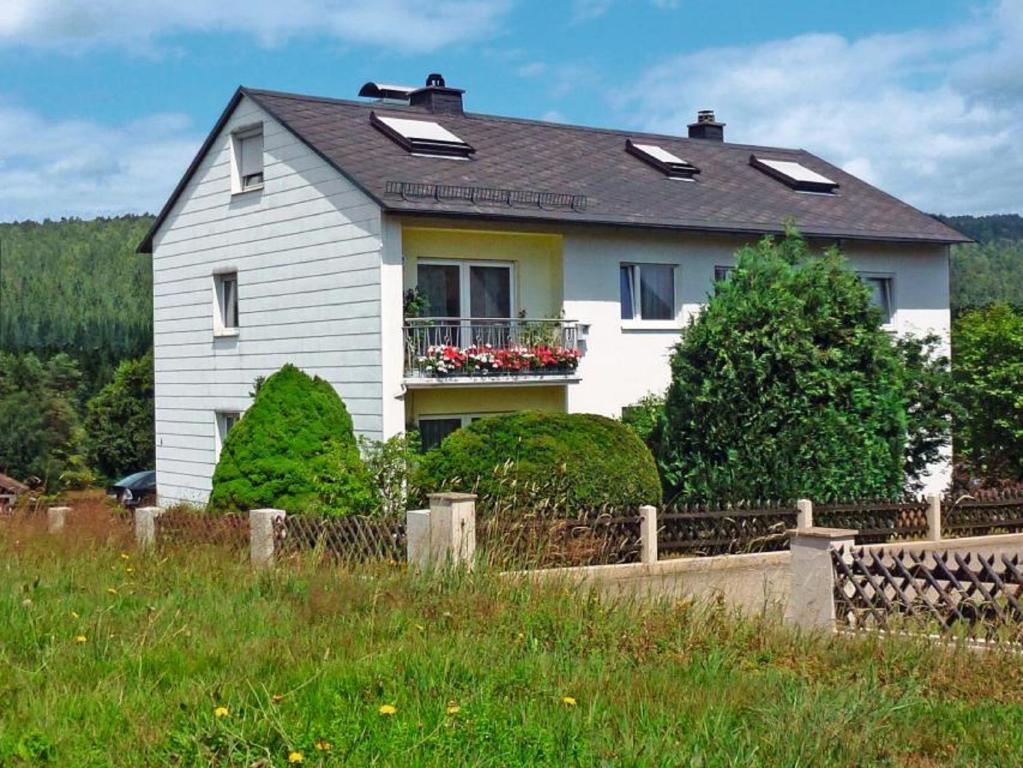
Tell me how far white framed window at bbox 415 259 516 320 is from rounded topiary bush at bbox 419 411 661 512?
5.66 metres

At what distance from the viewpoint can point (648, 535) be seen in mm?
15438

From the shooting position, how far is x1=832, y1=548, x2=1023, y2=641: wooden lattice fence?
9.26 m

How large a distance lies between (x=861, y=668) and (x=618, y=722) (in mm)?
2286

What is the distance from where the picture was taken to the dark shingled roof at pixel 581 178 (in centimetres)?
2222

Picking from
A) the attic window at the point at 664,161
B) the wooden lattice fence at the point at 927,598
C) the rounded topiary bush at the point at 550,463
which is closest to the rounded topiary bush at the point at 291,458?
the rounded topiary bush at the point at 550,463

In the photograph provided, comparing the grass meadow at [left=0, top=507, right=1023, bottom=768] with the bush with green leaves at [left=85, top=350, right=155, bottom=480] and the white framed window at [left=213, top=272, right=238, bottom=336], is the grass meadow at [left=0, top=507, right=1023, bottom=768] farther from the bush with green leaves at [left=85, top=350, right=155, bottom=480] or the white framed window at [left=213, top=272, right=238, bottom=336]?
the bush with green leaves at [left=85, top=350, right=155, bottom=480]

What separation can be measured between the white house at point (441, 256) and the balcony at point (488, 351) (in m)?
0.04

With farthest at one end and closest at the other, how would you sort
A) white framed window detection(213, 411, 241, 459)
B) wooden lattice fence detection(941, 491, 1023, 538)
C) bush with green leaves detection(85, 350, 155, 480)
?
bush with green leaves detection(85, 350, 155, 480)
white framed window detection(213, 411, 241, 459)
wooden lattice fence detection(941, 491, 1023, 538)

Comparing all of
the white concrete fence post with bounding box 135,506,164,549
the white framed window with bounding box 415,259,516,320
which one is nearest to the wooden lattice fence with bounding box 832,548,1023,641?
the white concrete fence post with bounding box 135,506,164,549

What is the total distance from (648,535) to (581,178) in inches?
440

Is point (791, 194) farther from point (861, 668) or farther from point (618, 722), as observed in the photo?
point (618, 722)

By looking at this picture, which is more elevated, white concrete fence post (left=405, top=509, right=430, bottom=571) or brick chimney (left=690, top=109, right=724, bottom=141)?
brick chimney (left=690, top=109, right=724, bottom=141)

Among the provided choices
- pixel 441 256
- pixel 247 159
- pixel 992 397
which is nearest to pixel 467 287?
pixel 441 256

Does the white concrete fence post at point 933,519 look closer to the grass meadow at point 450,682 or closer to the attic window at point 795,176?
the grass meadow at point 450,682
